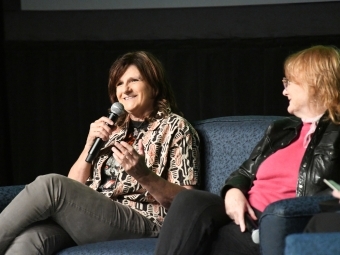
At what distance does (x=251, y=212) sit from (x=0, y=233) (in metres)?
0.83

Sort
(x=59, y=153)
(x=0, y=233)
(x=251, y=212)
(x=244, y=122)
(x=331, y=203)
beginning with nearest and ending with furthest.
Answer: (x=331, y=203) → (x=251, y=212) → (x=0, y=233) → (x=244, y=122) → (x=59, y=153)

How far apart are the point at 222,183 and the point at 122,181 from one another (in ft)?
1.21

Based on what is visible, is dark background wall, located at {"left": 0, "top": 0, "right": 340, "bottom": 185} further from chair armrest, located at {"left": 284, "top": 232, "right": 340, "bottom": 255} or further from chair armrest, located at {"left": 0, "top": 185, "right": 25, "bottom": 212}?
chair armrest, located at {"left": 284, "top": 232, "right": 340, "bottom": 255}

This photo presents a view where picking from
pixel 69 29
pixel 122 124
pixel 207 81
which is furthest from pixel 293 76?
pixel 69 29

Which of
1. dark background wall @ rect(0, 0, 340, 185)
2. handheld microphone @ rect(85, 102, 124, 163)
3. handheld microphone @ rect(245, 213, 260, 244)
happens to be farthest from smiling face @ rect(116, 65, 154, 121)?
dark background wall @ rect(0, 0, 340, 185)

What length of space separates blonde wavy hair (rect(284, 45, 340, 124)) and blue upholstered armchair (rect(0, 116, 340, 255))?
428 mm

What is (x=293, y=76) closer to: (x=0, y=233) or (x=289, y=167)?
(x=289, y=167)

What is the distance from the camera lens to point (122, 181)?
2.98m

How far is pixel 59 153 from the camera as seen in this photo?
4.50m

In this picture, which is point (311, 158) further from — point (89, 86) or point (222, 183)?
point (89, 86)

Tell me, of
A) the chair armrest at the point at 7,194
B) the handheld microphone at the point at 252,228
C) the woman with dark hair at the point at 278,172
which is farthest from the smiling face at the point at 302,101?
the chair armrest at the point at 7,194

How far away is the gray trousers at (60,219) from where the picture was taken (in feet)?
8.96

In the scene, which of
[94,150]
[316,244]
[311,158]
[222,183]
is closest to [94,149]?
[94,150]

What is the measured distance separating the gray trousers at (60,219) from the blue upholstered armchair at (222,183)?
0.06 metres
